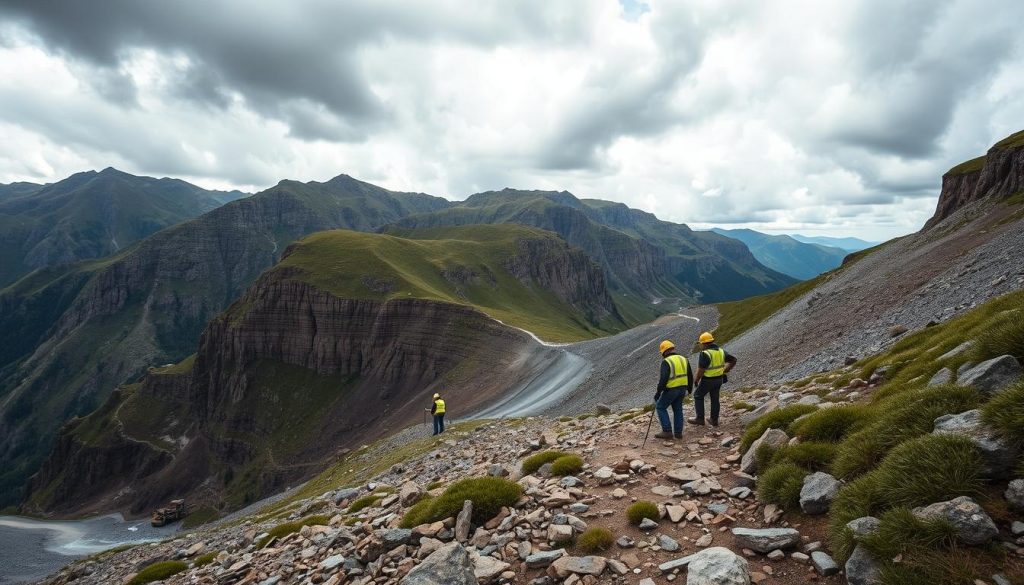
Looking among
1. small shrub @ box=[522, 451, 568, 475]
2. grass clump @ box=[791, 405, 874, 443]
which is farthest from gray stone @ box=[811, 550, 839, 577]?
small shrub @ box=[522, 451, 568, 475]

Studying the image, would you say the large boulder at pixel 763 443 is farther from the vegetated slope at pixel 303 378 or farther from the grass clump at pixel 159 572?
the vegetated slope at pixel 303 378

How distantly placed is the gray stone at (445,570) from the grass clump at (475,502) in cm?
194

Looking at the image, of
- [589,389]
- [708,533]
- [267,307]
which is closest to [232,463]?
[267,307]

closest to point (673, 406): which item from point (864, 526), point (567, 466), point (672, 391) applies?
point (672, 391)

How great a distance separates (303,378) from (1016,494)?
183 meters

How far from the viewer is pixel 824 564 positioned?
6852 mm

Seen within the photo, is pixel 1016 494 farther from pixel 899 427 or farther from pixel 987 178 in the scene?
pixel 987 178

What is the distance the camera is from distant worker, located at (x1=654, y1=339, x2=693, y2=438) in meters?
15.4

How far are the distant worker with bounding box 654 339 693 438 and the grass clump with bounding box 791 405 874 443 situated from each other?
484 cm

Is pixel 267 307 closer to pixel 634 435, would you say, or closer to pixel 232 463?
pixel 232 463

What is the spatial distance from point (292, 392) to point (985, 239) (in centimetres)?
17657

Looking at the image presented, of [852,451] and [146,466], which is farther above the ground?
[852,451]

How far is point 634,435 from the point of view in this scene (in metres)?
16.9

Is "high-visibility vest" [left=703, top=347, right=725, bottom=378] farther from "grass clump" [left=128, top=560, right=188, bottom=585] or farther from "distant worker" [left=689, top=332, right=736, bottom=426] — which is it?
"grass clump" [left=128, top=560, right=188, bottom=585]
